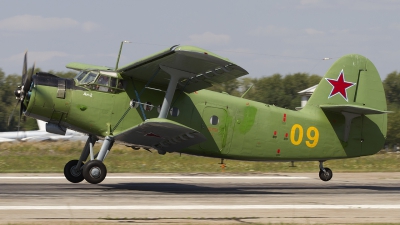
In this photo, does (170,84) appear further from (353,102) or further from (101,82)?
(353,102)

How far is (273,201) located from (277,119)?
364 centimetres

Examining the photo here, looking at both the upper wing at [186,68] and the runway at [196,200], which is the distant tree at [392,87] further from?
the upper wing at [186,68]

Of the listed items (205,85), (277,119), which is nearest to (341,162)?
(277,119)

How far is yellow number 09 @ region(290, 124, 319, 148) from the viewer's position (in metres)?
16.2

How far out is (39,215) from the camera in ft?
33.4

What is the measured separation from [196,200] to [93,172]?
108 inches

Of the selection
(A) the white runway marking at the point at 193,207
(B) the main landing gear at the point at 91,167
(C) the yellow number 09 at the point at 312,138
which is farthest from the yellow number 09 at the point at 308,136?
(B) the main landing gear at the point at 91,167

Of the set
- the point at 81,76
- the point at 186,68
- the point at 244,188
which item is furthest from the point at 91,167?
the point at 244,188

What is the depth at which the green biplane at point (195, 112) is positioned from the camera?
45.5 ft

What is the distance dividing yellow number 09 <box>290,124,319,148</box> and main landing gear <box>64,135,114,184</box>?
5149 millimetres

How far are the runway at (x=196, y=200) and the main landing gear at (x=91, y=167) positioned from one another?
12.0 inches

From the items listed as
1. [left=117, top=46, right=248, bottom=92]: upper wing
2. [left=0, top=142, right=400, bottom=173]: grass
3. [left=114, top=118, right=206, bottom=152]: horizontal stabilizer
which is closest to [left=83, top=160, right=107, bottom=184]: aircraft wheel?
[left=114, top=118, right=206, bottom=152]: horizontal stabilizer

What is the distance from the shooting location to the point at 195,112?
15.2 meters

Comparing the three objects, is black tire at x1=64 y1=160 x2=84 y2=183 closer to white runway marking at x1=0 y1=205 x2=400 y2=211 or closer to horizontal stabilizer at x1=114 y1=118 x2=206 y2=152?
horizontal stabilizer at x1=114 y1=118 x2=206 y2=152
